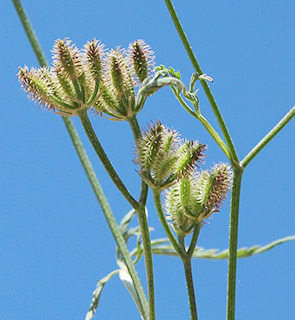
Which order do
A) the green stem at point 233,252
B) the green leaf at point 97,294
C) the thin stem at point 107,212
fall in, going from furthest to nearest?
the green leaf at point 97,294, the thin stem at point 107,212, the green stem at point 233,252

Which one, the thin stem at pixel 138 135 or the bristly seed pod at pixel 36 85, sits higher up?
the bristly seed pod at pixel 36 85

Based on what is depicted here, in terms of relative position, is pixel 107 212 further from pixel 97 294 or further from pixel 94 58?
pixel 94 58

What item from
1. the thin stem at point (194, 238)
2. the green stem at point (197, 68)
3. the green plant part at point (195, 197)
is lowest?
the thin stem at point (194, 238)

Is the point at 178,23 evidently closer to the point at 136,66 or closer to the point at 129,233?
the point at 136,66

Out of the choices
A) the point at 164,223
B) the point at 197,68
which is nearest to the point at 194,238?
the point at 164,223

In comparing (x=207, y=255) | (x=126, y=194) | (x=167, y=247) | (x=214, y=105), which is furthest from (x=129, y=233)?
(x=214, y=105)

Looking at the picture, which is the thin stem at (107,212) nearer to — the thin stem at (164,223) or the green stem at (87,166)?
the green stem at (87,166)

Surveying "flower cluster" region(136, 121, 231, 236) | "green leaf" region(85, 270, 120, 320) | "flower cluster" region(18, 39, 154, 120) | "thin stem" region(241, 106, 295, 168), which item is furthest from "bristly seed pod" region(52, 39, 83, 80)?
"green leaf" region(85, 270, 120, 320)

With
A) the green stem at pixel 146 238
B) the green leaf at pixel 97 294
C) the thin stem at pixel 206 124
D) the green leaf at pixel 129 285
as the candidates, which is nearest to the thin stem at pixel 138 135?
the green stem at pixel 146 238
